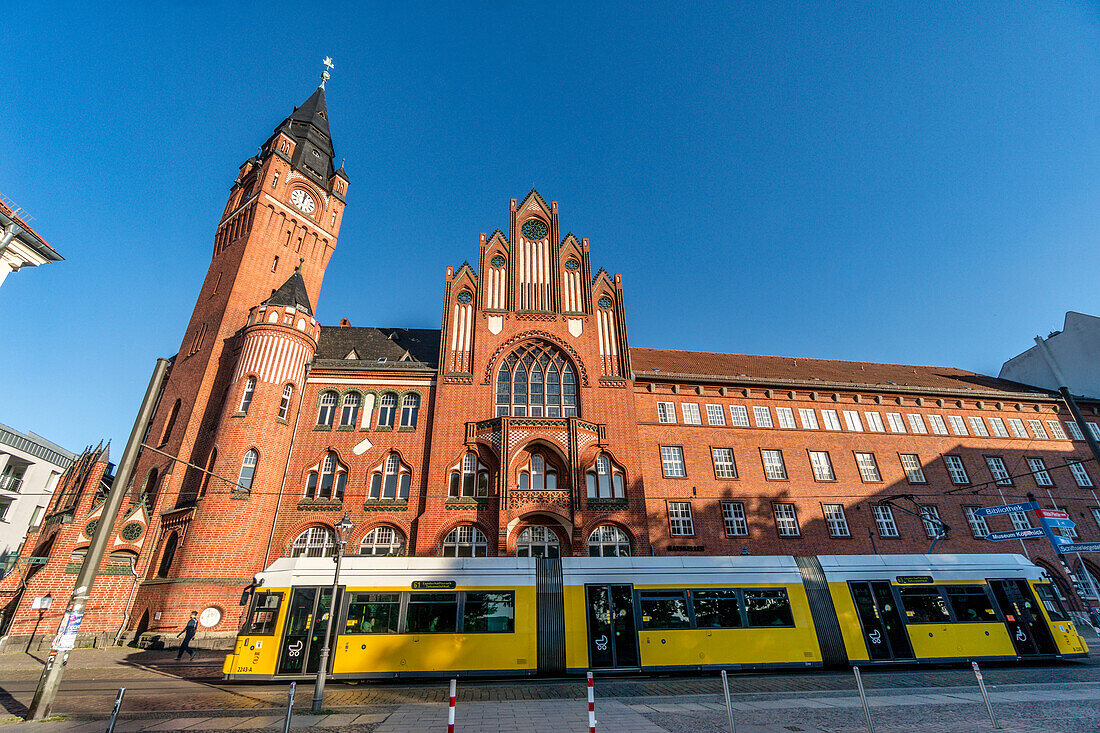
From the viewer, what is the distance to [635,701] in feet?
40.2

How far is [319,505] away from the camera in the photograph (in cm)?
2502

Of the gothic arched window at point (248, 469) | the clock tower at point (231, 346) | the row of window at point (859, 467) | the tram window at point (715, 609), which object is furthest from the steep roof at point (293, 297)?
the tram window at point (715, 609)

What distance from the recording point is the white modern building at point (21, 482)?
4644 cm

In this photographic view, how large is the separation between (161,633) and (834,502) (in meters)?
32.9

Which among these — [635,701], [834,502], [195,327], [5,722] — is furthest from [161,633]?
[834,502]

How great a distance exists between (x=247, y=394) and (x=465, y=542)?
1338cm

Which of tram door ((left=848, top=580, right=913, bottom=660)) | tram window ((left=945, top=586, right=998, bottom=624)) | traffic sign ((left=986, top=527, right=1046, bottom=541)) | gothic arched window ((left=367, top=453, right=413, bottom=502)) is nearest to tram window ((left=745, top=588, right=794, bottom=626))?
tram door ((left=848, top=580, right=913, bottom=660))

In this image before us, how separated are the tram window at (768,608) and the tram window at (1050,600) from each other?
8988 mm

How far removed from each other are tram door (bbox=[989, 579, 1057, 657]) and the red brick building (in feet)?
33.5

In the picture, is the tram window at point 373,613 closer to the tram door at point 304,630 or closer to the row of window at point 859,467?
the tram door at point 304,630

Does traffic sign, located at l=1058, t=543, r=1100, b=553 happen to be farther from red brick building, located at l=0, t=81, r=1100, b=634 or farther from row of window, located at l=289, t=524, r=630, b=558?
row of window, located at l=289, t=524, r=630, b=558

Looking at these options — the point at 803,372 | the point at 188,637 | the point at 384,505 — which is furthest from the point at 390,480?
the point at 803,372

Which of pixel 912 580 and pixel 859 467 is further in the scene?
pixel 859 467

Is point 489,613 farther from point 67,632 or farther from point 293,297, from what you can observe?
point 293,297
